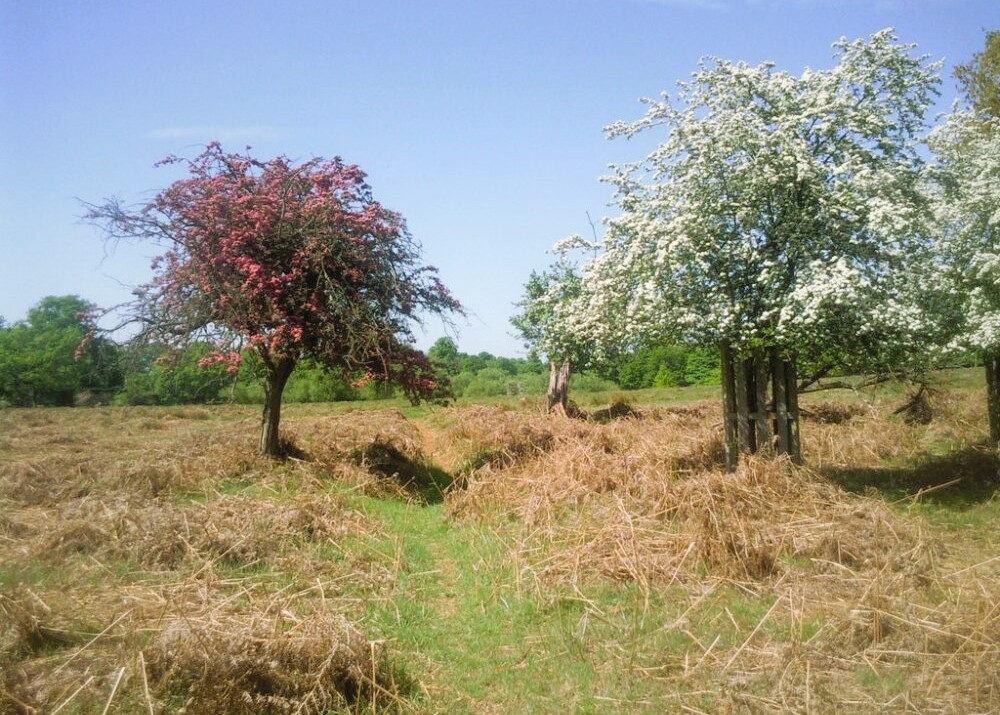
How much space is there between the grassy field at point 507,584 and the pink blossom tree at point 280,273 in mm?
2262

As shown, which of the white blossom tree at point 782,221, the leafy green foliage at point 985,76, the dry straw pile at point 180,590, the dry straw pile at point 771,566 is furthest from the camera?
the leafy green foliage at point 985,76

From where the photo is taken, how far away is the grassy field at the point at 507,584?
5.66m

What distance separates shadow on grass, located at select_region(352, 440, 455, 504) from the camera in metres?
15.2

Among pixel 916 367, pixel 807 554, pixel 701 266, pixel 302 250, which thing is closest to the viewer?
pixel 807 554

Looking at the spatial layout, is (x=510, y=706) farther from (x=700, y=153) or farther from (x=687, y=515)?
(x=700, y=153)

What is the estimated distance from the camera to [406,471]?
1664cm

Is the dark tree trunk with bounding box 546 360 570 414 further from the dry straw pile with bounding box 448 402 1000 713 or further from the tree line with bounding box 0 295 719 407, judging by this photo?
the dry straw pile with bounding box 448 402 1000 713

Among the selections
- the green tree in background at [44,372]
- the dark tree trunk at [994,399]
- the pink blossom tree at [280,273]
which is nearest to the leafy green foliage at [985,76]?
the dark tree trunk at [994,399]

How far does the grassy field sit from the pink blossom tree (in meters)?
2.26

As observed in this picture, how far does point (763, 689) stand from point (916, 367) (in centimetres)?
906

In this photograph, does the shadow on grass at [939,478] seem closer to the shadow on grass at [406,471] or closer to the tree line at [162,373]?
the tree line at [162,373]

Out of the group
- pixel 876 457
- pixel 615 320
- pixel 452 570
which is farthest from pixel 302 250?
pixel 876 457

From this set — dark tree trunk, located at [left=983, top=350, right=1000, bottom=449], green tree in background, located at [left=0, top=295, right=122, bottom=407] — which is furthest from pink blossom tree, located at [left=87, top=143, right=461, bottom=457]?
green tree in background, located at [left=0, top=295, right=122, bottom=407]

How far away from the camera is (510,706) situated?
601cm
